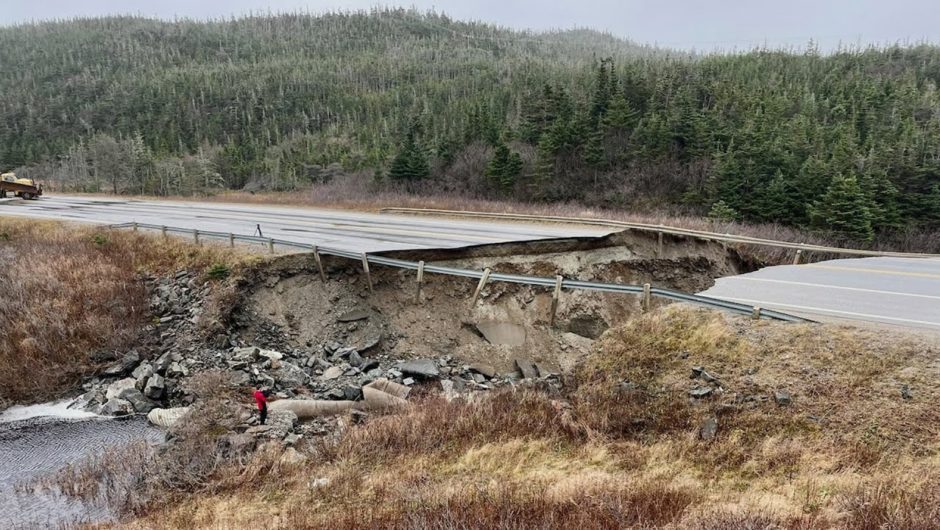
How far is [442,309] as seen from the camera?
49.9 feet

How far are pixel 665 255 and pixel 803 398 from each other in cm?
992

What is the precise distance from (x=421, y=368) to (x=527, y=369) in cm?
269

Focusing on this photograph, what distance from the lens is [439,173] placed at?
50.5 m

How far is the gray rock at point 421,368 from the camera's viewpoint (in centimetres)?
1319

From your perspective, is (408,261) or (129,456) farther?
(408,261)

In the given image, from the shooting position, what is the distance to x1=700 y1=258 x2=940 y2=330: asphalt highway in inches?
393

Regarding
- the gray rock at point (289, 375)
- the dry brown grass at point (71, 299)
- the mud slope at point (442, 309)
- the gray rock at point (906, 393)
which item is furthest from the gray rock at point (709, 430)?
the dry brown grass at point (71, 299)

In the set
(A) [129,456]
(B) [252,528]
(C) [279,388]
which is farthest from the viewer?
(C) [279,388]

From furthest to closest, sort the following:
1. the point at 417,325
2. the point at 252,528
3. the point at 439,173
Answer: the point at 439,173 → the point at 417,325 → the point at 252,528

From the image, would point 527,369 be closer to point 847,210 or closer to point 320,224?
point 320,224

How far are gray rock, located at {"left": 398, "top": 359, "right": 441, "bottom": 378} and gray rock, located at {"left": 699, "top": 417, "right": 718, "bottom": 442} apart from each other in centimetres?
660

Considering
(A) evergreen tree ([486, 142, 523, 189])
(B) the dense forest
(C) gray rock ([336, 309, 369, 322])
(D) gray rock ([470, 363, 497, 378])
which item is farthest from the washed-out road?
(B) the dense forest

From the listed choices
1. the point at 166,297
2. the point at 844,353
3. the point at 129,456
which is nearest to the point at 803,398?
the point at 844,353

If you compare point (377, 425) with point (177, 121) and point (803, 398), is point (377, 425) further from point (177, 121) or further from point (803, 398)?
point (177, 121)
